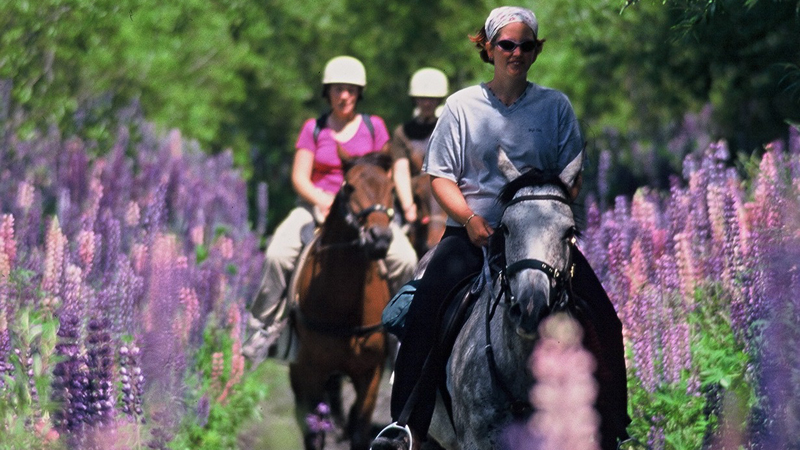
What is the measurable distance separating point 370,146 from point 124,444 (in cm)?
442

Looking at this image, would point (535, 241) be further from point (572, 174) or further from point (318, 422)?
point (318, 422)

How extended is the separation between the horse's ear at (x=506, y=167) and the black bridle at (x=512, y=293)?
133mm

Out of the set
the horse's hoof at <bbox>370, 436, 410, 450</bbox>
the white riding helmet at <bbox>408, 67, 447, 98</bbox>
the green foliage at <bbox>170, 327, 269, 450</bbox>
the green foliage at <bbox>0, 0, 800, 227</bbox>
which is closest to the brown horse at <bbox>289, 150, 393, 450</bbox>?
the green foliage at <bbox>170, 327, 269, 450</bbox>

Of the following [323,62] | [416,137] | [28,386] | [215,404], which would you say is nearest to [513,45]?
[28,386]

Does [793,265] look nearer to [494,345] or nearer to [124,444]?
[494,345]

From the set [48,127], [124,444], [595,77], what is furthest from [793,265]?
[595,77]

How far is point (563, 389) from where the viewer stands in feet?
18.0

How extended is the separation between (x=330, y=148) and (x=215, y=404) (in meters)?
2.24

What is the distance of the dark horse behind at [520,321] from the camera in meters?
5.36

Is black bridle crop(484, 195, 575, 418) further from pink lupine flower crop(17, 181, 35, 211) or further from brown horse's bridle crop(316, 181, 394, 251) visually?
pink lupine flower crop(17, 181, 35, 211)

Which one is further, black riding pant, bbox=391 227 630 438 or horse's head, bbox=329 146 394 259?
horse's head, bbox=329 146 394 259

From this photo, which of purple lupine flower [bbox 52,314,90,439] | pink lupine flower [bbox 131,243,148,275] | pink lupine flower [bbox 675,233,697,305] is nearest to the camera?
purple lupine flower [bbox 52,314,90,439]

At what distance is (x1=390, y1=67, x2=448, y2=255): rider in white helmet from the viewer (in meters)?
11.7

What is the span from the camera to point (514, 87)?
6.40 metres
